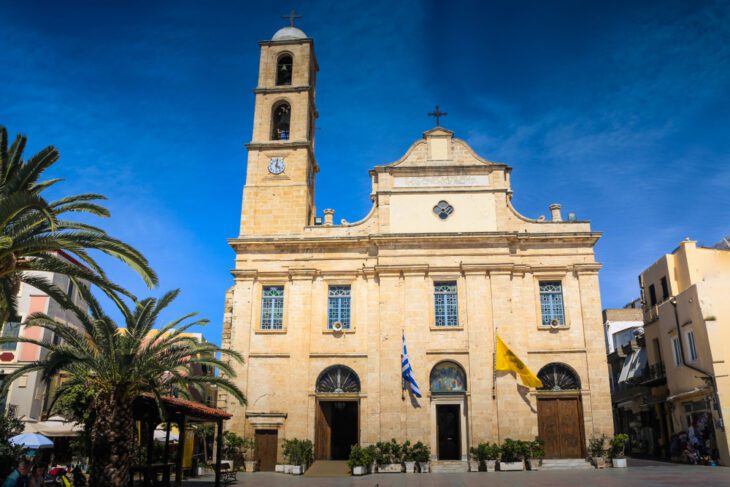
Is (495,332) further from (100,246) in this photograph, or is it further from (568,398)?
(100,246)

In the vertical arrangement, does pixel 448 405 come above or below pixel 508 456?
above

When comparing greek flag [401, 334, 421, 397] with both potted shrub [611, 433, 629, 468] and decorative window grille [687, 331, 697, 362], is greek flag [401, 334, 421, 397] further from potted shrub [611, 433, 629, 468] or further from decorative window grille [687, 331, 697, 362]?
decorative window grille [687, 331, 697, 362]

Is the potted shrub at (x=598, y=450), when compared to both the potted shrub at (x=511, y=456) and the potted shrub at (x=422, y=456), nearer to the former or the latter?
the potted shrub at (x=511, y=456)

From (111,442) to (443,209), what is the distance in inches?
659

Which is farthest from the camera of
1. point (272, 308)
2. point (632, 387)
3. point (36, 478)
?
point (632, 387)

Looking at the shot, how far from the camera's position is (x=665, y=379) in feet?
93.5

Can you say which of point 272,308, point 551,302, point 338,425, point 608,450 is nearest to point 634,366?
point 551,302

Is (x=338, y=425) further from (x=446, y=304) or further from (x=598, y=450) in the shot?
(x=598, y=450)

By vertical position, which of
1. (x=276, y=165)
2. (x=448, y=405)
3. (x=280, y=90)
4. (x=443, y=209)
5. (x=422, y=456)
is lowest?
(x=422, y=456)

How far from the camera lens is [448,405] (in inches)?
990

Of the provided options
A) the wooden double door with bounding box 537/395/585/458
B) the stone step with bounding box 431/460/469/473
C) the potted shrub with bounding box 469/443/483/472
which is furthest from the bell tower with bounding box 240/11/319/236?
the wooden double door with bounding box 537/395/585/458

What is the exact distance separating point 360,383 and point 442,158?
1061 centimetres

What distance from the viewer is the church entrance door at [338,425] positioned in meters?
25.2

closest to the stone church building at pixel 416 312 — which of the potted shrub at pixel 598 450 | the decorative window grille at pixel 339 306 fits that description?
the decorative window grille at pixel 339 306
